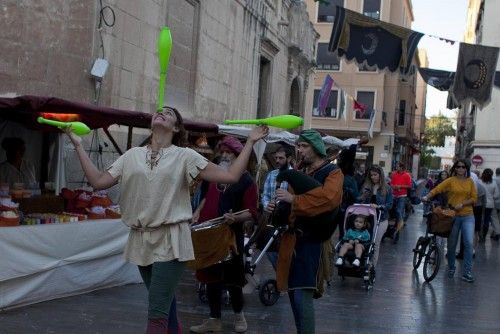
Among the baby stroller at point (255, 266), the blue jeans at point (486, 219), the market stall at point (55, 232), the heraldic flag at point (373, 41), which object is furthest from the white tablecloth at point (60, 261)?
the blue jeans at point (486, 219)

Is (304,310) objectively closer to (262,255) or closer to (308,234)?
(308,234)

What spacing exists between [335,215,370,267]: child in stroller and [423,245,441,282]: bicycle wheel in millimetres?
1247

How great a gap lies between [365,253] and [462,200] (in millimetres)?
1860

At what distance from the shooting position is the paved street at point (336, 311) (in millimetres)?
6285

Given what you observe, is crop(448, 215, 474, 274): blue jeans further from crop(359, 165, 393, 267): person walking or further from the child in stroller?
the child in stroller

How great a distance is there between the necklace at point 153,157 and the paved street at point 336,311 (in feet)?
7.98

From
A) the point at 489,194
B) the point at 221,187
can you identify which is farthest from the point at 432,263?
the point at 489,194

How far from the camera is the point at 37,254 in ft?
22.2

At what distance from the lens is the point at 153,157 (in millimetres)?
4211

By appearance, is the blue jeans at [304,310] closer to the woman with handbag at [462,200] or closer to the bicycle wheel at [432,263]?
the bicycle wheel at [432,263]

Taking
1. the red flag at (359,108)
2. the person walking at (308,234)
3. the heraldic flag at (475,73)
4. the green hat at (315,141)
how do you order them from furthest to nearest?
the red flag at (359,108), the heraldic flag at (475,73), the green hat at (315,141), the person walking at (308,234)

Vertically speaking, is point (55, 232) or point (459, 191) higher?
point (459, 191)

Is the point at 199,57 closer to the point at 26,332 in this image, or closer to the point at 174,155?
the point at 26,332

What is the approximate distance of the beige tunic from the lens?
13.5ft
